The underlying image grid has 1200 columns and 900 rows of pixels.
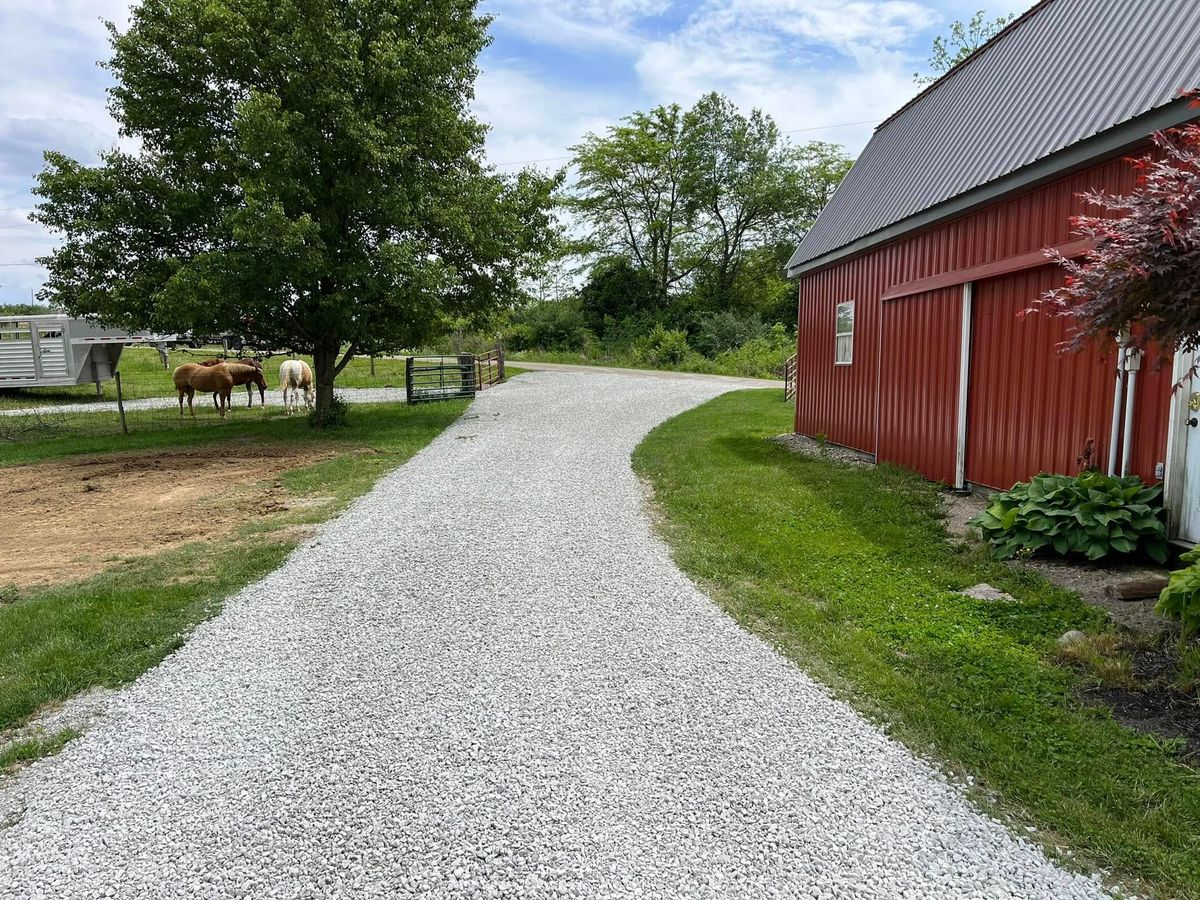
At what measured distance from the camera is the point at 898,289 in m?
9.37

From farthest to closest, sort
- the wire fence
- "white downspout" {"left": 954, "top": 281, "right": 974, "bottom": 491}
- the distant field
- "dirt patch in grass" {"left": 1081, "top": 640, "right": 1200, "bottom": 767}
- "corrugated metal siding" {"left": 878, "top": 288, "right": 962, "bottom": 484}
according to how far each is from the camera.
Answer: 1. the distant field
2. the wire fence
3. "corrugated metal siding" {"left": 878, "top": 288, "right": 962, "bottom": 484}
4. "white downspout" {"left": 954, "top": 281, "right": 974, "bottom": 491}
5. "dirt patch in grass" {"left": 1081, "top": 640, "right": 1200, "bottom": 767}

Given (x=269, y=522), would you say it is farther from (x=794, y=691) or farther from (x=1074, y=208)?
(x=1074, y=208)

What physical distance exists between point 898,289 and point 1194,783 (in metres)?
7.42

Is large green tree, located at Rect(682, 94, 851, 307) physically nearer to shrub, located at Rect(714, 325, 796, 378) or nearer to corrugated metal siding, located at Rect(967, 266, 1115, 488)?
shrub, located at Rect(714, 325, 796, 378)

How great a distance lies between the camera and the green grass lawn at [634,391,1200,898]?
2.74 m

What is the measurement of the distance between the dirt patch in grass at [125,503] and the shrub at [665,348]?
23602 millimetres

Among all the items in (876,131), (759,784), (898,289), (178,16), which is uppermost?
(178,16)

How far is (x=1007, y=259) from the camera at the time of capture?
7.07m

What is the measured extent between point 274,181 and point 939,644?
11985 mm

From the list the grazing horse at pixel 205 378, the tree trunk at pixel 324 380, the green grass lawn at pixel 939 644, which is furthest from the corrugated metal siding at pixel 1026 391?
the grazing horse at pixel 205 378

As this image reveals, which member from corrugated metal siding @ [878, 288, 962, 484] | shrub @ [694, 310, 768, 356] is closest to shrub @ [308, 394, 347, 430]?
corrugated metal siding @ [878, 288, 962, 484]

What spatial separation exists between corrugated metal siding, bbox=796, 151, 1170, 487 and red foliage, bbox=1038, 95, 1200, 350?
1.03 ft

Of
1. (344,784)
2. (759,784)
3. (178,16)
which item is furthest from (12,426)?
(759,784)

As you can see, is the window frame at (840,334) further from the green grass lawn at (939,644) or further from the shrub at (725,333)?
the shrub at (725,333)
